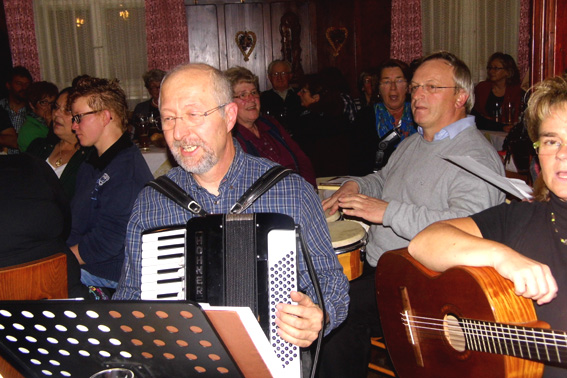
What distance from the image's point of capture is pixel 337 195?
281 cm

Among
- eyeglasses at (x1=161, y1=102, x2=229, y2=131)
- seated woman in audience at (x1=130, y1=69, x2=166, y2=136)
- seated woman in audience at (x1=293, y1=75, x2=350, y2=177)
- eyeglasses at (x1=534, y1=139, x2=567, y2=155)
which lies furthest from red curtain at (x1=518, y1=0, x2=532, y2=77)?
eyeglasses at (x1=161, y1=102, x2=229, y2=131)

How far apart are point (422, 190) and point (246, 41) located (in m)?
6.55

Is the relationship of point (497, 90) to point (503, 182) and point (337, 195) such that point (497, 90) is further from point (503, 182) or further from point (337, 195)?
point (503, 182)

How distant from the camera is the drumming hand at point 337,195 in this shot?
2.80 metres

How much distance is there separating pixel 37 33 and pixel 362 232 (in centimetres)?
754

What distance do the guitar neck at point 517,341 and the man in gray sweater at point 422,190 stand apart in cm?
76

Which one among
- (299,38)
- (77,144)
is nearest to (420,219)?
(77,144)

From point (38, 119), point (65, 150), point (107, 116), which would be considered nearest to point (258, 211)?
point (107, 116)

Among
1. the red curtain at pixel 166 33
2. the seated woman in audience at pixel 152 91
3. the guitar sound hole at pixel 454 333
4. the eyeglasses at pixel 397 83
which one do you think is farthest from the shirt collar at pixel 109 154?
the red curtain at pixel 166 33

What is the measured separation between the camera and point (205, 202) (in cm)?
201

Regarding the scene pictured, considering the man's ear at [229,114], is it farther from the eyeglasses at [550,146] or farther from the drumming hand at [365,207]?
the eyeglasses at [550,146]

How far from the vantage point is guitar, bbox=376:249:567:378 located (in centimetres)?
156

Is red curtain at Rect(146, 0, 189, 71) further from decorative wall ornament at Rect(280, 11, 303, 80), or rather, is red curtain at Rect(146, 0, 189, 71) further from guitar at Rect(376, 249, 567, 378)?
guitar at Rect(376, 249, 567, 378)

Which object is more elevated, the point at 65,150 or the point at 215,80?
the point at 215,80
